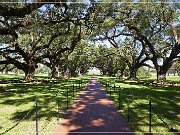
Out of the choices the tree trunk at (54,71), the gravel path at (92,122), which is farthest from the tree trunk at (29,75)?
the gravel path at (92,122)

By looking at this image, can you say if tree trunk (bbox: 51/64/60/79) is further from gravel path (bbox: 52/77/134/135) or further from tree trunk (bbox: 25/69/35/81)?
gravel path (bbox: 52/77/134/135)

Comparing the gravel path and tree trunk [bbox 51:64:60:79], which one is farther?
tree trunk [bbox 51:64:60:79]

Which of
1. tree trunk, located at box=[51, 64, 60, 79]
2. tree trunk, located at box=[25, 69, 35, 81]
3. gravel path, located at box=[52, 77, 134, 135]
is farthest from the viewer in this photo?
tree trunk, located at box=[51, 64, 60, 79]

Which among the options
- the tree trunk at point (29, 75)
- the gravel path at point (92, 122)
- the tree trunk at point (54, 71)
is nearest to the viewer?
the gravel path at point (92, 122)

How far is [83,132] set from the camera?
432 inches

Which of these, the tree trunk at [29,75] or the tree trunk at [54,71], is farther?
the tree trunk at [54,71]

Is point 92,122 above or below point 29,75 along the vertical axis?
below

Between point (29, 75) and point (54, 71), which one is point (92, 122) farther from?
point (54, 71)

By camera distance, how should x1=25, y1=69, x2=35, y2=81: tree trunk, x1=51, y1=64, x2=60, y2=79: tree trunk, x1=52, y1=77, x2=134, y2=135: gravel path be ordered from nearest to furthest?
1. x1=52, y1=77, x2=134, y2=135: gravel path
2. x1=25, y1=69, x2=35, y2=81: tree trunk
3. x1=51, y1=64, x2=60, y2=79: tree trunk

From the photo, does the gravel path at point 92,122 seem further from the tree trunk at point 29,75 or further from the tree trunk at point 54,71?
the tree trunk at point 54,71

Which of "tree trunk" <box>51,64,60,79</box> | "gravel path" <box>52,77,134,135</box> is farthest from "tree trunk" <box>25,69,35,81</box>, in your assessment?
"gravel path" <box>52,77,134,135</box>

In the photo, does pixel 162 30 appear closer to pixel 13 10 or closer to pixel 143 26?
pixel 143 26

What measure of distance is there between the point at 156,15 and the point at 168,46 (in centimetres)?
1043

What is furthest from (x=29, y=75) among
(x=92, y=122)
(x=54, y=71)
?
(x=92, y=122)
